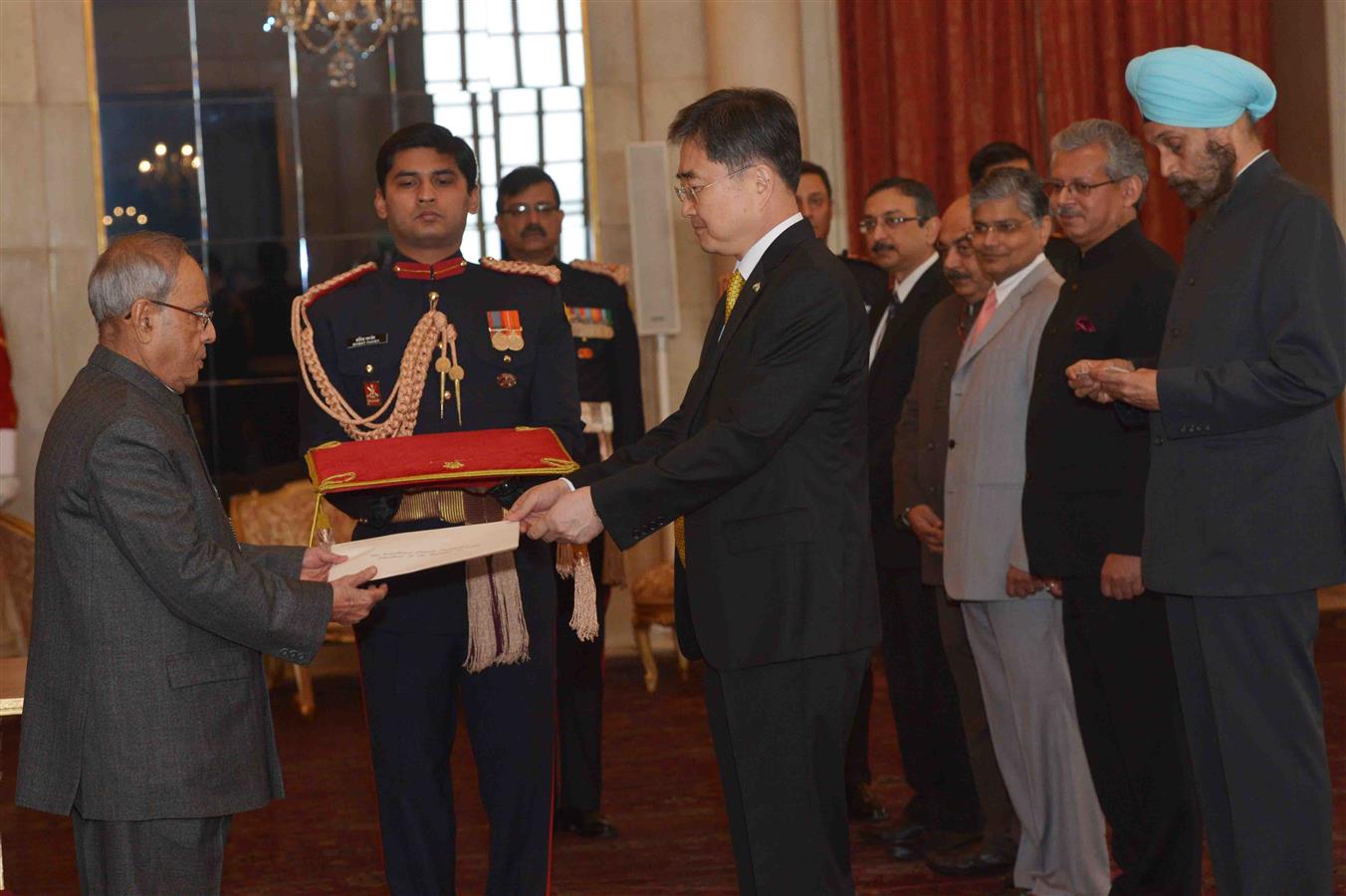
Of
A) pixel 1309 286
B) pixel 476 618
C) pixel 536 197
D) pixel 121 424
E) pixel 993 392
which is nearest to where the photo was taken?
pixel 121 424

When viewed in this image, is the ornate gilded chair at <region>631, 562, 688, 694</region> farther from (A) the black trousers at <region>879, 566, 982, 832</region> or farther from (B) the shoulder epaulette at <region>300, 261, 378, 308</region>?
(B) the shoulder epaulette at <region>300, 261, 378, 308</region>

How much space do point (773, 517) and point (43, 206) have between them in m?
5.92

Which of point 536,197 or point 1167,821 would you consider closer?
point 1167,821

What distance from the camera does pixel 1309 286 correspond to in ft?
9.11

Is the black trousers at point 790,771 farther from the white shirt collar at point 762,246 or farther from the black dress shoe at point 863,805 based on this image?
the black dress shoe at point 863,805

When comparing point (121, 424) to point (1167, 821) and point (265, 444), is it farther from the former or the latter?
point (265, 444)

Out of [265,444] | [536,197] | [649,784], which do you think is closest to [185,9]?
[265,444]

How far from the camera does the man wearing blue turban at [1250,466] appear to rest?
2795 millimetres

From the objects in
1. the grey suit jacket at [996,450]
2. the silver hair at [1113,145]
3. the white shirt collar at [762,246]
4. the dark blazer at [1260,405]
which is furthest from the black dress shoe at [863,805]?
the white shirt collar at [762,246]

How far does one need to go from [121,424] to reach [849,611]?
1.19m

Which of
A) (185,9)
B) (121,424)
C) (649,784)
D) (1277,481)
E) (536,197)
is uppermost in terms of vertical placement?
(185,9)

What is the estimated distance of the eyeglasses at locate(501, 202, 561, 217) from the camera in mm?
4879

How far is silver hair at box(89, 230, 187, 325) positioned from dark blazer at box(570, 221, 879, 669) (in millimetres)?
781

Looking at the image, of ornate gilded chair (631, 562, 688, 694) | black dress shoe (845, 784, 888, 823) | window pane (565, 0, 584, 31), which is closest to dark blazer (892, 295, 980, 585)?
black dress shoe (845, 784, 888, 823)
